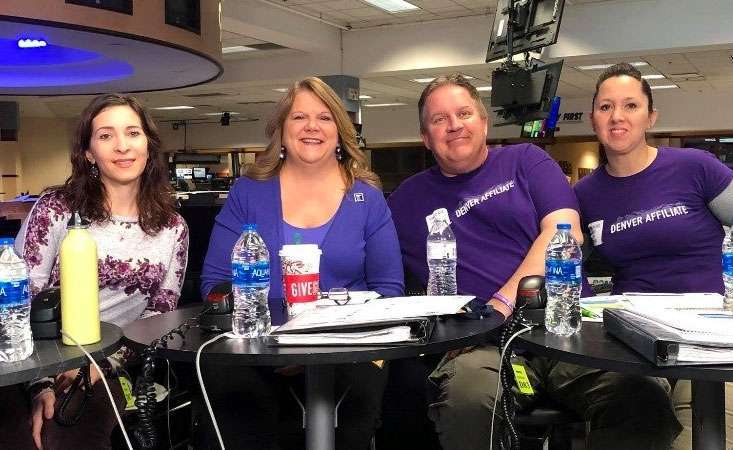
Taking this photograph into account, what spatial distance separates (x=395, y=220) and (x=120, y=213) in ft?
2.92

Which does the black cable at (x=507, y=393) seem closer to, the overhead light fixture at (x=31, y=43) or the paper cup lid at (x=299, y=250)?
the paper cup lid at (x=299, y=250)

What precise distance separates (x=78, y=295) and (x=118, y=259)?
0.65 m

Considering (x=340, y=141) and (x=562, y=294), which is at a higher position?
(x=340, y=141)

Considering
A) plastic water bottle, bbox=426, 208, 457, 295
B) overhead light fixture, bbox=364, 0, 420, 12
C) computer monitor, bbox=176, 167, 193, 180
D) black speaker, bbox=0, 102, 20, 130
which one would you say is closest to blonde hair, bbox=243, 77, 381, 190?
plastic water bottle, bbox=426, 208, 457, 295

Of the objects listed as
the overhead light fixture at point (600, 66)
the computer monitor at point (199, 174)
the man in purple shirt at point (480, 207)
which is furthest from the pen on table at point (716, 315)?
the computer monitor at point (199, 174)

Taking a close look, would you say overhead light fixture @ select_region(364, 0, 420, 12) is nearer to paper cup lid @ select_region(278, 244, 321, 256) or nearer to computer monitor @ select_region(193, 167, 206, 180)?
computer monitor @ select_region(193, 167, 206, 180)

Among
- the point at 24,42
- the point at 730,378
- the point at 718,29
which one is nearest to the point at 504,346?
the point at 730,378

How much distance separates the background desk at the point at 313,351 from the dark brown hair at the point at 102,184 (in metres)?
0.53

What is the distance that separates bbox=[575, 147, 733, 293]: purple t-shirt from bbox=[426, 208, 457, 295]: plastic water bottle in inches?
19.9

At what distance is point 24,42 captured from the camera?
2.70m

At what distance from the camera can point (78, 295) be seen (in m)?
1.33

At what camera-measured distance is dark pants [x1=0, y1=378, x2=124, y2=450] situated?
1.59 meters

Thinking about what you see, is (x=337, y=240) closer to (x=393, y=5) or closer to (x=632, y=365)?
(x=632, y=365)

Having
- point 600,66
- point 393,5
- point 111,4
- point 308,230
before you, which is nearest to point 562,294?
point 308,230
